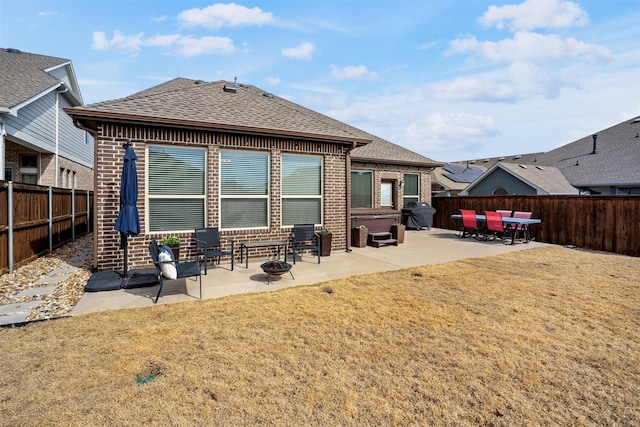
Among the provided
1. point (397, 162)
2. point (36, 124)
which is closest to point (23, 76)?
point (36, 124)

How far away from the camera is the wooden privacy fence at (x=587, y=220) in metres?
9.73

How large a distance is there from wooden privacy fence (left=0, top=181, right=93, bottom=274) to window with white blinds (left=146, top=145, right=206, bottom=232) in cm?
263

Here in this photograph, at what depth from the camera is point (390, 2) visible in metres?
9.40

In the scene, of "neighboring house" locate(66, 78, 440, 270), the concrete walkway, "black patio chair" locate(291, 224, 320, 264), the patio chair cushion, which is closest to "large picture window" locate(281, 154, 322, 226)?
"neighboring house" locate(66, 78, 440, 270)

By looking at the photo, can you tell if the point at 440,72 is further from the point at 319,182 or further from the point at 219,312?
the point at 219,312

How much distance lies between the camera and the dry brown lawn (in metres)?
2.45

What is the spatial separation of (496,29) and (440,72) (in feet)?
10.2

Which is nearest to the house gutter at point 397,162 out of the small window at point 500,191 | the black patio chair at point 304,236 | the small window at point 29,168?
the small window at point 500,191

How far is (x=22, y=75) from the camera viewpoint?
1294cm

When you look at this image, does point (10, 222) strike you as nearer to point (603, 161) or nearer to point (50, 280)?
point (50, 280)

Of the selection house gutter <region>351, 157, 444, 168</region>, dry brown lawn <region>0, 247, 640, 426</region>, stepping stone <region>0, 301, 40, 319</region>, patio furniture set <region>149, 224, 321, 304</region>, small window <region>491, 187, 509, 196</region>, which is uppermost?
house gutter <region>351, 157, 444, 168</region>

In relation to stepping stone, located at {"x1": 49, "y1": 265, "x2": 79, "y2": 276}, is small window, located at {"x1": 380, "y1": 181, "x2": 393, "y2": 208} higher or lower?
higher

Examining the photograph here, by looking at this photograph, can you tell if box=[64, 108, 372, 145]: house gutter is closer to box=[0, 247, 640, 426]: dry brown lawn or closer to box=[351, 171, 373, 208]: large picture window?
box=[0, 247, 640, 426]: dry brown lawn

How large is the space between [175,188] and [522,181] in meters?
18.6
